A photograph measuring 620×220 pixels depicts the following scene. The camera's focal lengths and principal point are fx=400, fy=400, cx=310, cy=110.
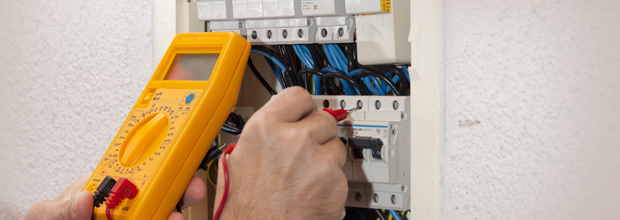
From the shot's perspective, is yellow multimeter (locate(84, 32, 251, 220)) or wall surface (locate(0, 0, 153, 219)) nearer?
yellow multimeter (locate(84, 32, 251, 220))

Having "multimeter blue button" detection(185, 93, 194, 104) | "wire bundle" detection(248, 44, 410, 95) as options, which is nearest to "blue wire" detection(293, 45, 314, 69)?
"wire bundle" detection(248, 44, 410, 95)

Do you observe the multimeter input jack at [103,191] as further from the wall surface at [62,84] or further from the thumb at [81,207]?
the wall surface at [62,84]

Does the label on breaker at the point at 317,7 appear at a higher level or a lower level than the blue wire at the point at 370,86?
higher

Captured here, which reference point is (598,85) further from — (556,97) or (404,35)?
(404,35)

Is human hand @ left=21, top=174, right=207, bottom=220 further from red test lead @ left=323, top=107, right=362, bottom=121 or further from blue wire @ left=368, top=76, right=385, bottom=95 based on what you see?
blue wire @ left=368, top=76, right=385, bottom=95

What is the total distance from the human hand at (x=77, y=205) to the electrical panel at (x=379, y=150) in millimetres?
226

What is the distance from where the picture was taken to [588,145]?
0.48 meters

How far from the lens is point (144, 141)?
542 millimetres

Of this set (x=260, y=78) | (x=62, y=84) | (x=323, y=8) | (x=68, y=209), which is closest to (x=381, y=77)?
(x=323, y=8)

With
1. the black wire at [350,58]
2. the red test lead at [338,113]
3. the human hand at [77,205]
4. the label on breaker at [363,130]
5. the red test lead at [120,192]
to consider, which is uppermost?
the black wire at [350,58]

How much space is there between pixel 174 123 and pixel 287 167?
0.18 meters

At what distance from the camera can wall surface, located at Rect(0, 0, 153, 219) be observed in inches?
29.9

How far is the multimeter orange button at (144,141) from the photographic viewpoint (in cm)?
54

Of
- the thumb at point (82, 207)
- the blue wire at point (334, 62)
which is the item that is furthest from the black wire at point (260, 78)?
the thumb at point (82, 207)
